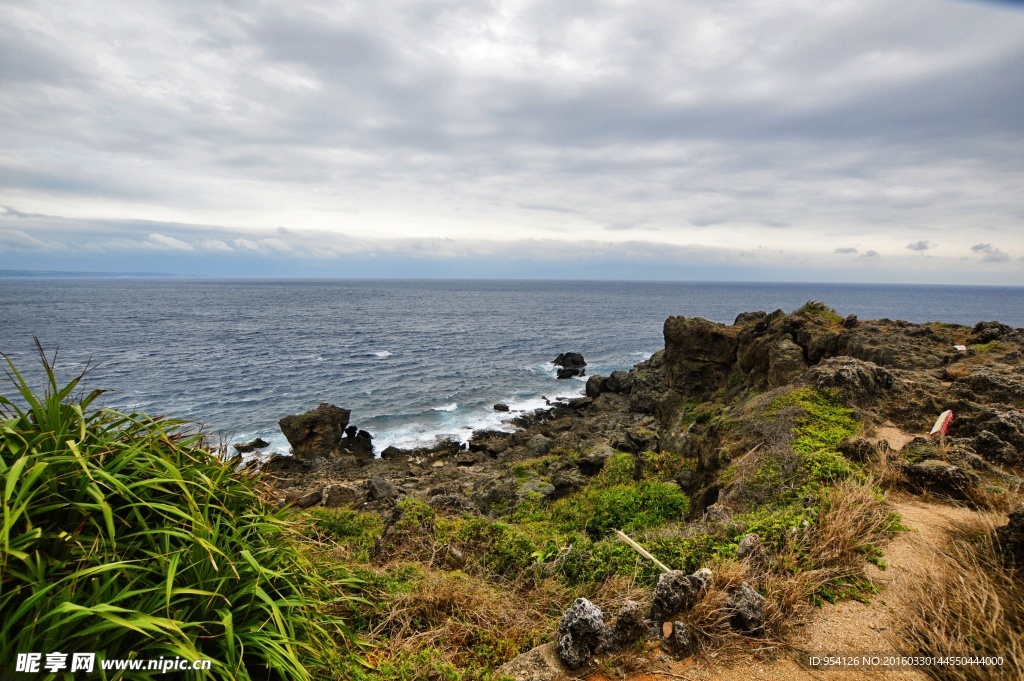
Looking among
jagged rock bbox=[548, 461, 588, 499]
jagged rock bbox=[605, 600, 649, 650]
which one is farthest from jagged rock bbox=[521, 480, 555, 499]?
jagged rock bbox=[605, 600, 649, 650]

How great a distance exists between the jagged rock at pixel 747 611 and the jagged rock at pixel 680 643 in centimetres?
48

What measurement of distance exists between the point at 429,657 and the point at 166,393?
4456cm

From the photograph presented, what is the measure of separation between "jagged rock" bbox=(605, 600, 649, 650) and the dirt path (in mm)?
357

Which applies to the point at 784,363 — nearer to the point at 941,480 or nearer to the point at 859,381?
the point at 859,381

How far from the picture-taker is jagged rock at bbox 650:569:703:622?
4.83 metres

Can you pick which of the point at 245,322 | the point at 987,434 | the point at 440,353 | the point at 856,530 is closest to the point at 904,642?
the point at 856,530

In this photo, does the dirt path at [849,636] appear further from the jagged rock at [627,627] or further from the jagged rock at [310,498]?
the jagged rock at [310,498]

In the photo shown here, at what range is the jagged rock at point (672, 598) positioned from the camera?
4828 mm

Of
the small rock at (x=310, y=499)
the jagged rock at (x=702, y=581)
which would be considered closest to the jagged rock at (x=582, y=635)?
the jagged rock at (x=702, y=581)

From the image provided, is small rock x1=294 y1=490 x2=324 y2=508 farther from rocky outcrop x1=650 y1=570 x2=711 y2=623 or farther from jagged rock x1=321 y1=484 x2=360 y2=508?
rocky outcrop x1=650 y1=570 x2=711 y2=623

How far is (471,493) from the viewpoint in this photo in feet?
73.8

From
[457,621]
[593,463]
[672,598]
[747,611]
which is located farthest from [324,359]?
[747,611]

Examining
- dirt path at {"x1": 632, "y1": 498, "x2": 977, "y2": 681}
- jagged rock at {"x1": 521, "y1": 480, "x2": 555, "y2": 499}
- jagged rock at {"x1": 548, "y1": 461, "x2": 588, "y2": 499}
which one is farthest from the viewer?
jagged rock at {"x1": 548, "y1": 461, "x2": 588, "y2": 499}

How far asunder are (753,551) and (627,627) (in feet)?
6.61
